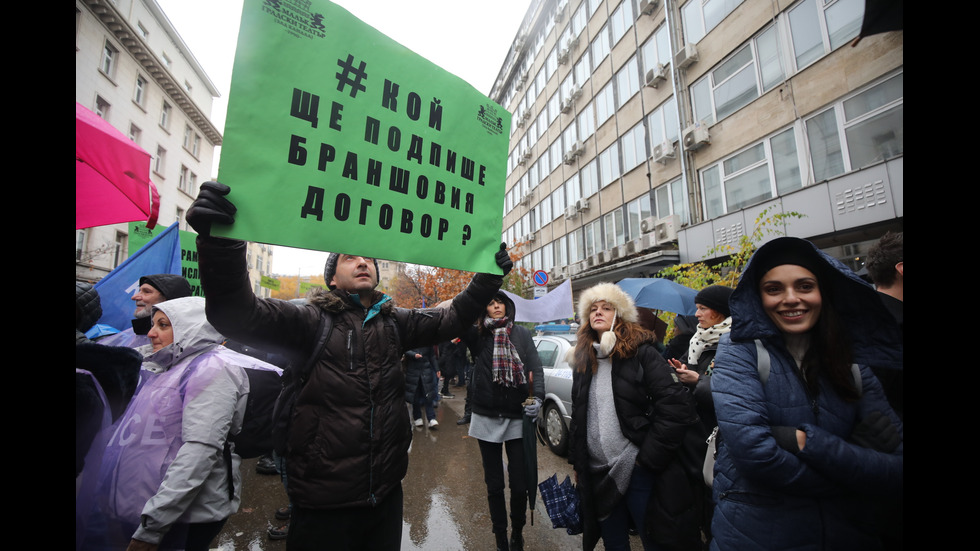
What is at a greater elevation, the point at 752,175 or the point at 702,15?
the point at 702,15

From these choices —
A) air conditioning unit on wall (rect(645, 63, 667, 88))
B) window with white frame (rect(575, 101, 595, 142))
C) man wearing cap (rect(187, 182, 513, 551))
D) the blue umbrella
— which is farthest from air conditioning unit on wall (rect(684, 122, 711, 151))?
man wearing cap (rect(187, 182, 513, 551))

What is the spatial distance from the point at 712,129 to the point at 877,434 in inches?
527

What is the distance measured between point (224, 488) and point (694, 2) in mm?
17251

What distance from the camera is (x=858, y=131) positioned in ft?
28.9

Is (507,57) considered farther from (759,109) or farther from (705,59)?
(759,109)

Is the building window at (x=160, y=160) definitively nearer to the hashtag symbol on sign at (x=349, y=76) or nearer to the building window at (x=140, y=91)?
the building window at (x=140, y=91)

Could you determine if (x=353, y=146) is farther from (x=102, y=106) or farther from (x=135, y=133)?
(x=135, y=133)

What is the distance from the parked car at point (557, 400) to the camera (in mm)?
5230

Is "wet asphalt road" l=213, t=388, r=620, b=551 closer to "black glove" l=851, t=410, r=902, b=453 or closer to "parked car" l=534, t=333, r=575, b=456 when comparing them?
"parked car" l=534, t=333, r=575, b=456

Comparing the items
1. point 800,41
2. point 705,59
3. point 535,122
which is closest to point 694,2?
point 705,59

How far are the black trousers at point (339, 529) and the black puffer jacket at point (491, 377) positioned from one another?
58.7 inches

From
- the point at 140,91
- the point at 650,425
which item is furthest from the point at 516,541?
the point at 140,91
